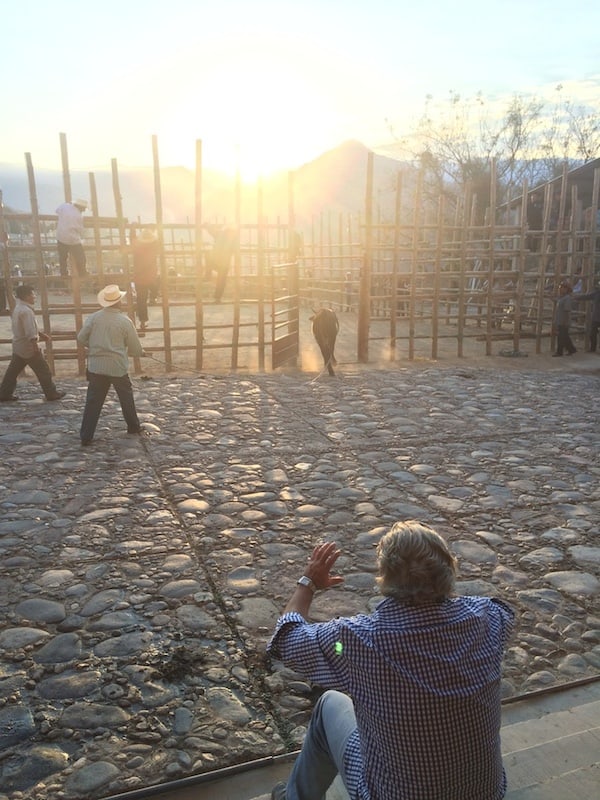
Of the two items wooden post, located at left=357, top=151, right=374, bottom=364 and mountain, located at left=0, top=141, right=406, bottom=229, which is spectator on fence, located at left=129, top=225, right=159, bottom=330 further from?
mountain, located at left=0, top=141, right=406, bottom=229

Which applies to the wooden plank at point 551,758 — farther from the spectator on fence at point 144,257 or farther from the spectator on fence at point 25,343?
the spectator on fence at point 144,257

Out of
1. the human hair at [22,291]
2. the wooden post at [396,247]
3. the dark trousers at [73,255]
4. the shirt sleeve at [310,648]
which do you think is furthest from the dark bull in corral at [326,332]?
the shirt sleeve at [310,648]

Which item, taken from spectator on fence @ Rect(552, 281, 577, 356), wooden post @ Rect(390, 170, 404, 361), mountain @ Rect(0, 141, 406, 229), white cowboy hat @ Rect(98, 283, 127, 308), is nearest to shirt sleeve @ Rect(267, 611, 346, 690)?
white cowboy hat @ Rect(98, 283, 127, 308)

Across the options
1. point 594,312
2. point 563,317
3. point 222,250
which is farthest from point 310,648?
point 594,312

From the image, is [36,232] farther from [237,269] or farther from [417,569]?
[417,569]

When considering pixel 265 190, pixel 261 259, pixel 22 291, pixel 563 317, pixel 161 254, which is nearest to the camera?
pixel 22 291

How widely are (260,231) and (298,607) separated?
30.0 ft

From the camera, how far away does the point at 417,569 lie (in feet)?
5.87

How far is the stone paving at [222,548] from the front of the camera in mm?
2656

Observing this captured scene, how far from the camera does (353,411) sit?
8125 millimetres

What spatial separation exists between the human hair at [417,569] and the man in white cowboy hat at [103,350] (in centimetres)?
521

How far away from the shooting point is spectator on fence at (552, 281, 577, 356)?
41.7 feet

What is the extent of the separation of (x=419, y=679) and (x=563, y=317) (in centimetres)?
1227

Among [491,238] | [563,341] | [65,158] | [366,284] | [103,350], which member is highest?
[65,158]
